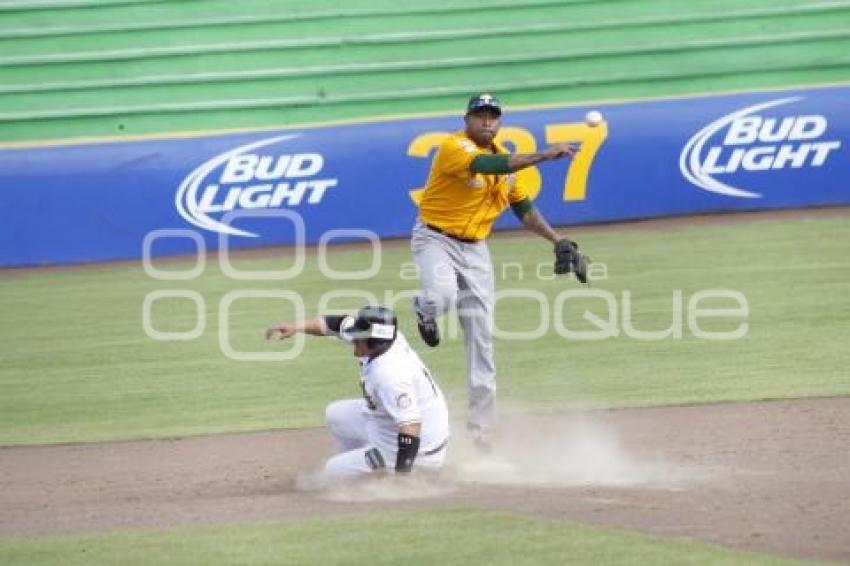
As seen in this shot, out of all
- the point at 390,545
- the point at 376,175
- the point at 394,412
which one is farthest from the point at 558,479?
the point at 376,175

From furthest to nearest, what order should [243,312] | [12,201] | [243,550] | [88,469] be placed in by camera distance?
[12,201] < [243,312] < [88,469] < [243,550]

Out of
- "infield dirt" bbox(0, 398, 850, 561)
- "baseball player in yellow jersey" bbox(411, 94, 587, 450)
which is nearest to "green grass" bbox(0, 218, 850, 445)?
"infield dirt" bbox(0, 398, 850, 561)

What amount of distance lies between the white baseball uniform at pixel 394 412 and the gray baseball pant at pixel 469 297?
1.01 meters

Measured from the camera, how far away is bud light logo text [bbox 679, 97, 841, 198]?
2388 centimetres

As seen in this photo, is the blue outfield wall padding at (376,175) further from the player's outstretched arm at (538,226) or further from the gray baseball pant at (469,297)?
the gray baseball pant at (469,297)

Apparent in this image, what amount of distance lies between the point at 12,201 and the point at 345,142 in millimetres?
4581

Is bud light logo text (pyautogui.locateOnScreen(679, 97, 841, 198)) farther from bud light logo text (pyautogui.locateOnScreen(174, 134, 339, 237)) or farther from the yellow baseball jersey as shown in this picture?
the yellow baseball jersey

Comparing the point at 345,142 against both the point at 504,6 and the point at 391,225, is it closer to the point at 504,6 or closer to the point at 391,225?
the point at 391,225

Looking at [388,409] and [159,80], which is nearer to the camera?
[388,409]

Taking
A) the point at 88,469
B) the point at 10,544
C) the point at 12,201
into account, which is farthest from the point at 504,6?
the point at 10,544

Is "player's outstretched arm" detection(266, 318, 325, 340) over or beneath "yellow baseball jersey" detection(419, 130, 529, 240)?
beneath

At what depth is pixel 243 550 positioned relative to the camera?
848 centimetres

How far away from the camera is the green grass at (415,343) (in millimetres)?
13438

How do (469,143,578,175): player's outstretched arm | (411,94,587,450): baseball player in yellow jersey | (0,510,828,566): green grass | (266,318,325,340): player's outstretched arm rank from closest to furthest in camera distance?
(0,510,828,566): green grass < (266,318,325,340): player's outstretched arm < (469,143,578,175): player's outstretched arm < (411,94,587,450): baseball player in yellow jersey
